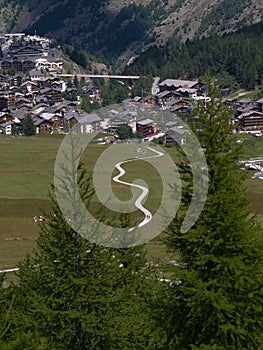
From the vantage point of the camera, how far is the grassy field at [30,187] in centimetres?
4157

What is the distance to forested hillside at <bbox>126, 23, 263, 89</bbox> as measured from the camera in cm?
10969

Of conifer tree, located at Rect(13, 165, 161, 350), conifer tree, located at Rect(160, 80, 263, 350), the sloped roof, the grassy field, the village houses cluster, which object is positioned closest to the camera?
conifer tree, located at Rect(160, 80, 263, 350)

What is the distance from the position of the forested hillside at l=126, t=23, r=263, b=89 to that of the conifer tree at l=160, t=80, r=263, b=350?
93454 millimetres

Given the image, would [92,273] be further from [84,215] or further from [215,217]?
[215,217]

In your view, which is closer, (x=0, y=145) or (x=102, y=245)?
(x=102, y=245)

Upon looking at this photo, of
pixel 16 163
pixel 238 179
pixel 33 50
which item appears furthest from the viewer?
pixel 33 50

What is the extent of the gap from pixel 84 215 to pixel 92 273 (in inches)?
47.1

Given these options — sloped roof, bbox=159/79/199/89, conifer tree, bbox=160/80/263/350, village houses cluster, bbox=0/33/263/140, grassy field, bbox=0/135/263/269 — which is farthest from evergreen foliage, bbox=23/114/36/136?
conifer tree, bbox=160/80/263/350

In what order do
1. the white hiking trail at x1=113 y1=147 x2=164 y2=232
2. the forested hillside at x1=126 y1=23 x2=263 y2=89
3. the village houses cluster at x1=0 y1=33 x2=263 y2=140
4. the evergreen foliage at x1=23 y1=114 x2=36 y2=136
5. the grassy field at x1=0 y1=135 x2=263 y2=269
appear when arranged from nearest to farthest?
the grassy field at x1=0 y1=135 x2=263 y2=269 < the white hiking trail at x1=113 y1=147 x2=164 y2=232 < the evergreen foliage at x1=23 y1=114 x2=36 y2=136 < the village houses cluster at x1=0 y1=33 x2=263 y2=140 < the forested hillside at x1=126 y1=23 x2=263 y2=89

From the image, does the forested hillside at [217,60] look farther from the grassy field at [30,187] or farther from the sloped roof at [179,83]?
the grassy field at [30,187]

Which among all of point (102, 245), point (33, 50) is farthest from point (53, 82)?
point (102, 245)

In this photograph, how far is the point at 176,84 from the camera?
110062mm

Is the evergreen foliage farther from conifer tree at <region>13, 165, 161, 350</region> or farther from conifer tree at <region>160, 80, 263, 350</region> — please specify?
conifer tree at <region>160, 80, 263, 350</region>

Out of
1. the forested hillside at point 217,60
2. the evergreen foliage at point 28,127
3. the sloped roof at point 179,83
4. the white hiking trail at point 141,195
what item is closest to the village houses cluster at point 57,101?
the sloped roof at point 179,83
